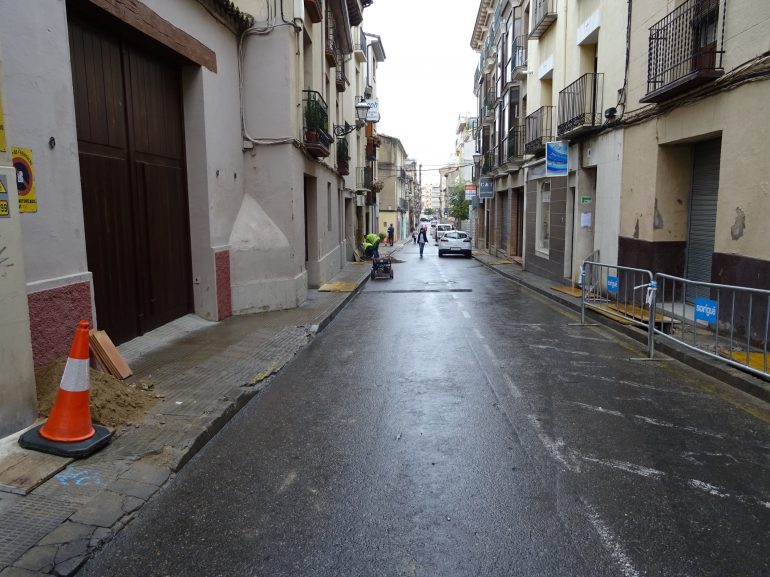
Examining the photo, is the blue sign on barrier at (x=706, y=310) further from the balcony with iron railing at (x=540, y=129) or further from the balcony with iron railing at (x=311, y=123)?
the balcony with iron railing at (x=540, y=129)

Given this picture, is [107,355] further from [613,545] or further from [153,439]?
[613,545]

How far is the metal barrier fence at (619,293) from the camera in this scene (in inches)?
362

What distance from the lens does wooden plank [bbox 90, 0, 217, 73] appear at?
22.5ft

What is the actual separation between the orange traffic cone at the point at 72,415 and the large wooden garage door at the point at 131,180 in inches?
111

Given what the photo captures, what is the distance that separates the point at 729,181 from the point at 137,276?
8734mm

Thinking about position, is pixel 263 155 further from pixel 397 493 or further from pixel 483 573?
pixel 483 573

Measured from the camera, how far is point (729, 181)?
836cm

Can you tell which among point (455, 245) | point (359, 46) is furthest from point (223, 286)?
point (359, 46)

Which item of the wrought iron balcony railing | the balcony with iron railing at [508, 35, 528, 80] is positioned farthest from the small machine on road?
the wrought iron balcony railing

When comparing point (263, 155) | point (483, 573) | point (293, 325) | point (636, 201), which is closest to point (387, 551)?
point (483, 573)

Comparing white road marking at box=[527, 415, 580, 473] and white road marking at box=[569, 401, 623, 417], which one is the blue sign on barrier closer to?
white road marking at box=[569, 401, 623, 417]

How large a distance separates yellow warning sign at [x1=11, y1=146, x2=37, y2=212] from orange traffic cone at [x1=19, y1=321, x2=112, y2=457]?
1.64 meters

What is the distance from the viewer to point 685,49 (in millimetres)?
9602

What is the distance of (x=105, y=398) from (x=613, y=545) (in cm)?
424
